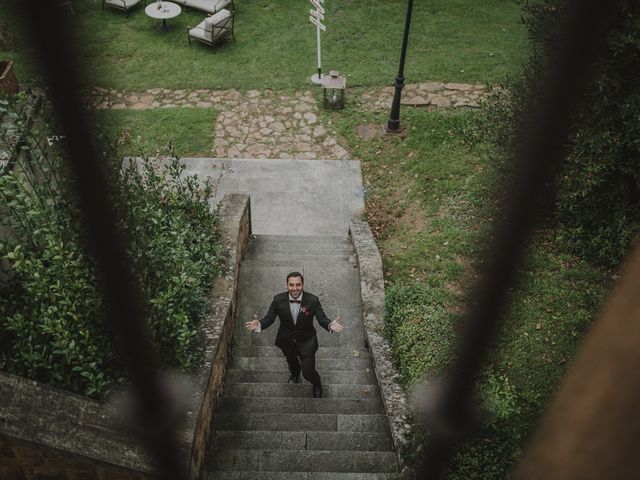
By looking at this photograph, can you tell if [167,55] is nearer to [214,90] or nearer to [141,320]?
[214,90]

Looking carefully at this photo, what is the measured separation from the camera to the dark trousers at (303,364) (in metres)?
5.83

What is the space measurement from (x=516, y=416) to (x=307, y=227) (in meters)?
5.54

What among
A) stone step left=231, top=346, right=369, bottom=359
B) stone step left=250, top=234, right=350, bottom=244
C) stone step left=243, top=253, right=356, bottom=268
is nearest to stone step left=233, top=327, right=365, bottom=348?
stone step left=231, top=346, right=369, bottom=359

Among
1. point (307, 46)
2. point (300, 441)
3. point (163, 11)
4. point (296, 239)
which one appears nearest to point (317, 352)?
point (300, 441)

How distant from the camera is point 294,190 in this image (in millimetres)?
10789

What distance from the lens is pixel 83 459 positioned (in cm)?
403

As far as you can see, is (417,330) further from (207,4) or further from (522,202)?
(207,4)

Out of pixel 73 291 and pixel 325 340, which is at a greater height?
pixel 73 291

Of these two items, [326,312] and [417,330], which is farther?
[326,312]

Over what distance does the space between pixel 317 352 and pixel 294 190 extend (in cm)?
452

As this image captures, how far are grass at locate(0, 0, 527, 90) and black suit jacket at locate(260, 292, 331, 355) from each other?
850cm

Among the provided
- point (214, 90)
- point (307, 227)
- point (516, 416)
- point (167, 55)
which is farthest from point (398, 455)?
point (167, 55)

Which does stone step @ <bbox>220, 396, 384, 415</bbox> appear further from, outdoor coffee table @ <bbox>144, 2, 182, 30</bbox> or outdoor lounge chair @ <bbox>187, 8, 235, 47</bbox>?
outdoor coffee table @ <bbox>144, 2, 182, 30</bbox>

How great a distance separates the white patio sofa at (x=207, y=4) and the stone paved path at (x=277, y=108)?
3702 millimetres
